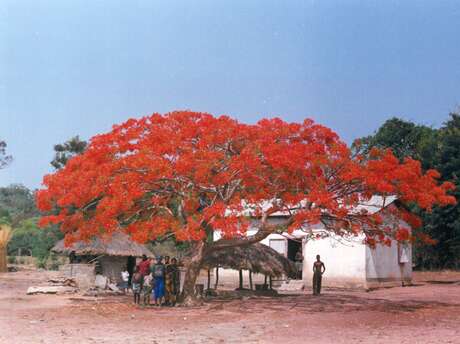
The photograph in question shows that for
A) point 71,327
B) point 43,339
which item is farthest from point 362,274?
point 43,339

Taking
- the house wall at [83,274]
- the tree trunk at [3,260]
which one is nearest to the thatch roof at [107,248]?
the house wall at [83,274]

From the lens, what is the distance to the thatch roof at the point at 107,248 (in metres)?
25.0

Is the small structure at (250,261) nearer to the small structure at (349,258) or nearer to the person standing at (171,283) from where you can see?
the person standing at (171,283)

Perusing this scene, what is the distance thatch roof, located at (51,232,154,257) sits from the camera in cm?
2495

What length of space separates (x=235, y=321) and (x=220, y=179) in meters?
4.04

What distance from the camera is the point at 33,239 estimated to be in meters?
50.5

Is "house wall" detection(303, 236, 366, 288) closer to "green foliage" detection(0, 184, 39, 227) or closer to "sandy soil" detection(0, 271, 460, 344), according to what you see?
"sandy soil" detection(0, 271, 460, 344)

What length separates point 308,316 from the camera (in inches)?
655

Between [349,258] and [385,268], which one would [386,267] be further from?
[349,258]

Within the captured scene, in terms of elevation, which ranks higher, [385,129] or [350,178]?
[385,129]

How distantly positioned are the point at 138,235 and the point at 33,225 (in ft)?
131

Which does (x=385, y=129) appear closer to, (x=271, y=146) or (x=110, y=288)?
(x=110, y=288)

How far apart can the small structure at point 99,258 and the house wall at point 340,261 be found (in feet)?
25.0

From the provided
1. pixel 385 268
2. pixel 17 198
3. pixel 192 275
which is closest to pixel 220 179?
pixel 192 275
